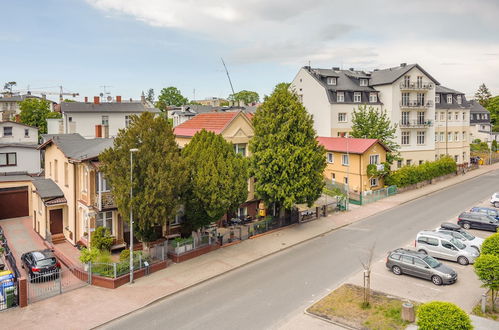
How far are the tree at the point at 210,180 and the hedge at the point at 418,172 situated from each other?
24.8 m

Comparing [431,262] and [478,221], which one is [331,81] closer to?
[478,221]

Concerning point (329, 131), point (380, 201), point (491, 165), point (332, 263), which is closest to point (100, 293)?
point (332, 263)

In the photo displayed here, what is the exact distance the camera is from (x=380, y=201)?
40812 millimetres

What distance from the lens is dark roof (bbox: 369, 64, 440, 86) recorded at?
52.8 metres

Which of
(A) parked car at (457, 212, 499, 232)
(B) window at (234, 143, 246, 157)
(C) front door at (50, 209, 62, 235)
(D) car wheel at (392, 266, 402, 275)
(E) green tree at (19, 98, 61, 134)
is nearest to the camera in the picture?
(D) car wheel at (392, 266, 402, 275)

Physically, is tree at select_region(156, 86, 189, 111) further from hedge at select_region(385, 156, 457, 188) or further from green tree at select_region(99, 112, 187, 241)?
green tree at select_region(99, 112, 187, 241)

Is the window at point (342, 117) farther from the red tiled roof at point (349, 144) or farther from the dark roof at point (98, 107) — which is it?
the dark roof at point (98, 107)

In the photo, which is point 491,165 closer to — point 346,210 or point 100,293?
point 346,210

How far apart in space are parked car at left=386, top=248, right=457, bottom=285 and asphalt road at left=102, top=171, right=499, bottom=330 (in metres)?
2.15

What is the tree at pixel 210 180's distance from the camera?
24.0 metres

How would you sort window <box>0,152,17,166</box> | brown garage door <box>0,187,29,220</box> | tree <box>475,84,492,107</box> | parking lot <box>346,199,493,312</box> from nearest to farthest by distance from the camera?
1. parking lot <box>346,199,493,312</box>
2. brown garage door <box>0,187,29,220</box>
3. window <box>0,152,17,166</box>
4. tree <box>475,84,492,107</box>

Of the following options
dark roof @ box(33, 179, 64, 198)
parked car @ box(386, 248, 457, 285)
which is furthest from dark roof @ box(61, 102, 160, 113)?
parked car @ box(386, 248, 457, 285)

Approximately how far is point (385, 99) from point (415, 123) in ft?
18.1

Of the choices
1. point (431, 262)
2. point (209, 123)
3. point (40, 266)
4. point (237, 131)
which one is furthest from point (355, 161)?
point (40, 266)
